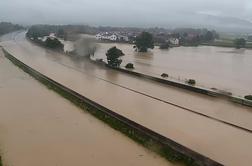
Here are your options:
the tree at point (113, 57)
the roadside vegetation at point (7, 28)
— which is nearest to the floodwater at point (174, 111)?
the tree at point (113, 57)

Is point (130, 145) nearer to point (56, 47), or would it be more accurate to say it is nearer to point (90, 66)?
point (90, 66)

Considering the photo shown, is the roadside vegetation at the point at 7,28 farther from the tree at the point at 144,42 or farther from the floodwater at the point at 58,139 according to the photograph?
the floodwater at the point at 58,139

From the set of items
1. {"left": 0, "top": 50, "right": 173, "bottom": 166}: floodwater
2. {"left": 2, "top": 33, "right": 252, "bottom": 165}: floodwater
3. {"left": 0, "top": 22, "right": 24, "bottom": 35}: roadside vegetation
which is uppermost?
{"left": 0, "top": 22, "right": 24, "bottom": 35}: roadside vegetation

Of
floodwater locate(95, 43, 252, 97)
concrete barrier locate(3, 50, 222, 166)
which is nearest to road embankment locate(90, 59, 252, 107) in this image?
floodwater locate(95, 43, 252, 97)

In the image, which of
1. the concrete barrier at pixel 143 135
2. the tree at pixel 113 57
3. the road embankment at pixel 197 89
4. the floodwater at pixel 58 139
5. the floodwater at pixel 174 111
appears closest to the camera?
the concrete barrier at pixel 143 135

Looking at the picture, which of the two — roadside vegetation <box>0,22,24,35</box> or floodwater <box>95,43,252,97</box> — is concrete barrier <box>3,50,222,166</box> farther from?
roadside vegetation <box>0,22,24,35</box>
